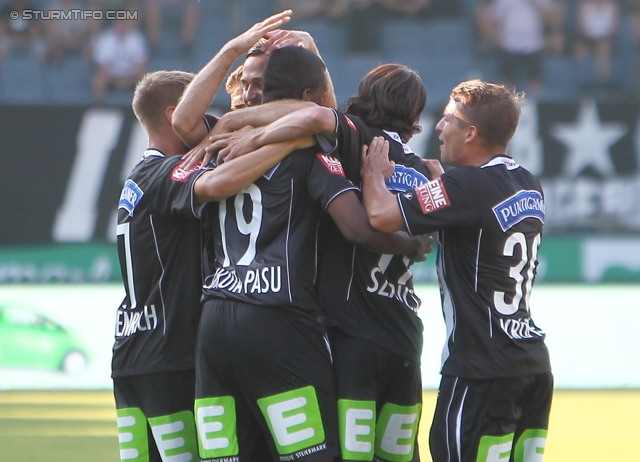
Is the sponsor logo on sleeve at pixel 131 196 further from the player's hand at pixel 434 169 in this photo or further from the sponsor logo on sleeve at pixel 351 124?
the player's hand at pixel 434 169

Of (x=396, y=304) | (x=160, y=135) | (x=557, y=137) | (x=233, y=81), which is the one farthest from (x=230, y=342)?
(x=557, y=137)

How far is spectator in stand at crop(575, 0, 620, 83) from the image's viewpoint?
13.1 meters

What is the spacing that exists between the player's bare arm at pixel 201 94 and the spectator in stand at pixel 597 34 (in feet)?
33.6

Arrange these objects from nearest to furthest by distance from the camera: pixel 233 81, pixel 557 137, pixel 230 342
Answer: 1. pixel 230 342
2. pixel 233 81
3. pixel 557 137

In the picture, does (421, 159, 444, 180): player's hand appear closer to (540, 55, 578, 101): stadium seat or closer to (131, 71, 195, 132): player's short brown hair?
(131, 71, 195, 132): player's short brown hair

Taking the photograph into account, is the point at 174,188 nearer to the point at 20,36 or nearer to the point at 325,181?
the point at 325,181

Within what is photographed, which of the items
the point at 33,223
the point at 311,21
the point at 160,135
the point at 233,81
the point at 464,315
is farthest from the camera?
the point at 311,21

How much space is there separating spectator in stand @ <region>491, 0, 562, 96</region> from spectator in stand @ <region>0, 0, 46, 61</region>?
20.3 ft

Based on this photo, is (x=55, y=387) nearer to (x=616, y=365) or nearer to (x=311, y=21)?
(x=616, y=365)

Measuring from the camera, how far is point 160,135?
3.91 meters

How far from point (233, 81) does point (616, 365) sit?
5722 millimetres

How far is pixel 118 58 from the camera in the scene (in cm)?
1244

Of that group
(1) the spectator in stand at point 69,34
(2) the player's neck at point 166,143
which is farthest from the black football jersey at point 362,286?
(1) the spectator in stand at point 69,34

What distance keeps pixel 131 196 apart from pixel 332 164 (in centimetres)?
86
